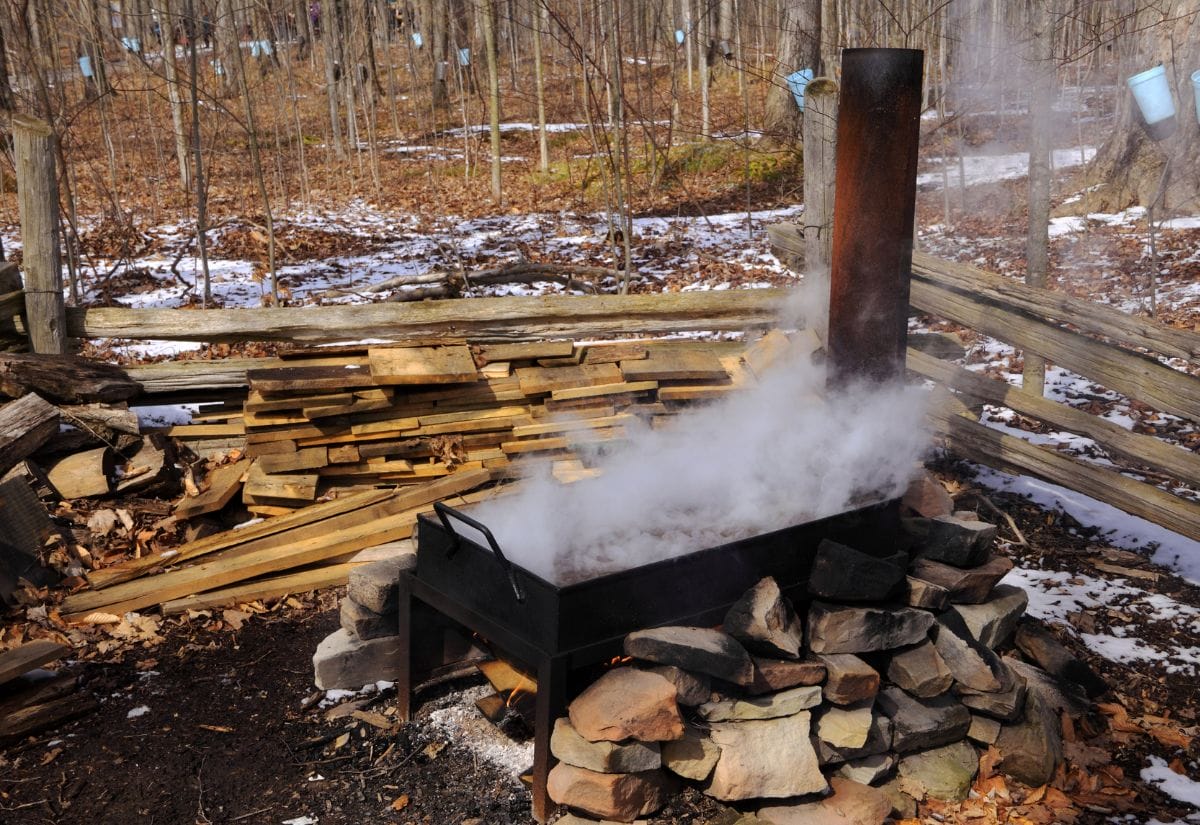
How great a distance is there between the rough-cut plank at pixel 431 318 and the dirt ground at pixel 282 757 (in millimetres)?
2241

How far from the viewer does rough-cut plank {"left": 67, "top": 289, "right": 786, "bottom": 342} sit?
587 cm

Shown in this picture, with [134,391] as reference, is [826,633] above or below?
below

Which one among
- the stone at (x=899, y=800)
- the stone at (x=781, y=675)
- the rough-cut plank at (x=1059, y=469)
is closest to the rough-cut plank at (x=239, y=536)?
the stone at (x=781, y=675)

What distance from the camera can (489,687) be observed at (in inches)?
154

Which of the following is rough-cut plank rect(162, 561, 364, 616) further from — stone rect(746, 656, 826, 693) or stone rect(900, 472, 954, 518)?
stone rect(900, 472, 954, 518)

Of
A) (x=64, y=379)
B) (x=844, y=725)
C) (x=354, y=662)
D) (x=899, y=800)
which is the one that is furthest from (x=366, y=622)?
(x=64, y=379)

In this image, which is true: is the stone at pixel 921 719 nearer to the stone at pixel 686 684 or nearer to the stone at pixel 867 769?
the stone at pixel 867 769

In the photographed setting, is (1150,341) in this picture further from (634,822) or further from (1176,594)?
(634,822)

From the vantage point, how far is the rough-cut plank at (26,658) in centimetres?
366

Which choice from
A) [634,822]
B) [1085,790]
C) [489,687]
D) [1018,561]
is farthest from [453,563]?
[1018,561]

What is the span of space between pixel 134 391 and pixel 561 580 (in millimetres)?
3683

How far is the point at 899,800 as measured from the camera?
3.27 meters

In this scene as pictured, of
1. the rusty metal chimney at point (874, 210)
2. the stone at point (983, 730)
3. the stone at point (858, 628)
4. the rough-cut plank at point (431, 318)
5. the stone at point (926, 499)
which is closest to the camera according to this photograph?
the stone at point (858, 628)

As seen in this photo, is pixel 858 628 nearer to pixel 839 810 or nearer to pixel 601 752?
pixel 839 810
